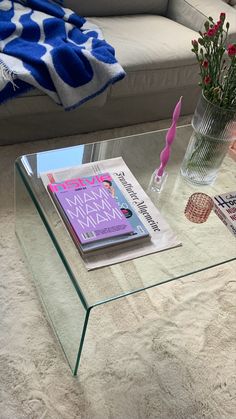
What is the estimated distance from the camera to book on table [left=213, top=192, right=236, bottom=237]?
1.27 m

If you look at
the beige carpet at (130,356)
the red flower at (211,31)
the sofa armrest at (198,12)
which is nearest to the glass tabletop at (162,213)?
the beige carpet at (130,356)

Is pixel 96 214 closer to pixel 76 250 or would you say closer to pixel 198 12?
pixel 76 250

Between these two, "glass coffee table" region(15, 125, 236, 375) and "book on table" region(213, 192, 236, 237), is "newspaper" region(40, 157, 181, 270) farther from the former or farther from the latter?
"book on table" region(213, 192, 236, 237)

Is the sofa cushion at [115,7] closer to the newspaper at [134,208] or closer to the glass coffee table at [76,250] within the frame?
the glass coffee table at [76,250]

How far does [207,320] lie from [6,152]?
108 centimetres

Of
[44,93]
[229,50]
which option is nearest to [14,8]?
[44,93]

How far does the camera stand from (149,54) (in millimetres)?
1838

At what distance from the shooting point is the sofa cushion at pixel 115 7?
2037 mm

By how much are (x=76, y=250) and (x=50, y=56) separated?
884 mm

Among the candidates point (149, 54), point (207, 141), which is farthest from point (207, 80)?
point (149, 54)

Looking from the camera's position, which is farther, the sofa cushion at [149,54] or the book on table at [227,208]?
the sofa cushion at [149,54]

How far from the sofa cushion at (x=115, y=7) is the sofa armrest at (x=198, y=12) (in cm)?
9

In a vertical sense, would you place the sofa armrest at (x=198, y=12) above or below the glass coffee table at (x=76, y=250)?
above

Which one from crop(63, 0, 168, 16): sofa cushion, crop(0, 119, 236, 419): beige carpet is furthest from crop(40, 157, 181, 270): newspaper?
crop(63, 0, 168, 16): sofa cushion
